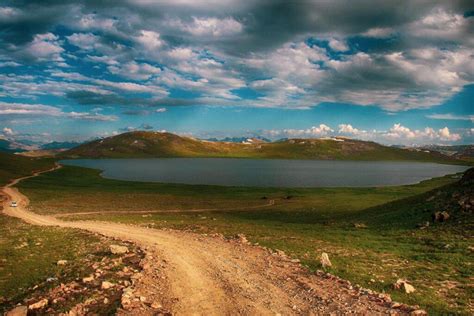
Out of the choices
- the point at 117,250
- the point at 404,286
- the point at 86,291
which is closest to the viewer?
the point at 86,291

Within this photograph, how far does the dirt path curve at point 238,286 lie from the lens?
1495 centimetres

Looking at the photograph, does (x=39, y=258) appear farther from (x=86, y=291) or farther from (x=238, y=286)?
(x=238, y=286)

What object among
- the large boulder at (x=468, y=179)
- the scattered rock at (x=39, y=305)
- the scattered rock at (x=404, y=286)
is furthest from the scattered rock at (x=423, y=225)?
the scattered rock at (x=39, y=305)

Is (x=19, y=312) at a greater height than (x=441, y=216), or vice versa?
(x=441, y=216)

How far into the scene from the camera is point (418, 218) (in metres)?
40.5

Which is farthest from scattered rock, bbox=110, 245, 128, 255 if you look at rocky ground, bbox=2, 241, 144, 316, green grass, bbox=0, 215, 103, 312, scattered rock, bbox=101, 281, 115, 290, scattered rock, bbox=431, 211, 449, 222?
scattered rock, bbox=431, 211, 449, 222

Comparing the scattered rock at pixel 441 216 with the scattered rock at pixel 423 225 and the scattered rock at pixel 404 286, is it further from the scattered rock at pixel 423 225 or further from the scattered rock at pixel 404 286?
the scattered rock at pixel 404 286

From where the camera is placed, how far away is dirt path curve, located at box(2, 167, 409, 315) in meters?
14.9

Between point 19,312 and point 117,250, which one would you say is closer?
point 19,312

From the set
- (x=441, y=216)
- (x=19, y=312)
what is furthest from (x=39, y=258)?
(x=441, y=216)

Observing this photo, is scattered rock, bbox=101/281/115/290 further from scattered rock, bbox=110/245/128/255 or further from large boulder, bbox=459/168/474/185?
large boulder, bbox=459/168/474/185

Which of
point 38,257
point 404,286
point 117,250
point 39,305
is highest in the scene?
point 404,286

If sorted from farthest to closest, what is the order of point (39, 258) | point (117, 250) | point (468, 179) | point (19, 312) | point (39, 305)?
point (468, 179) → point (117, 250) → point (39, 258) → point (39, 305) → point (19, 312)

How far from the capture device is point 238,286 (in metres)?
17.8
